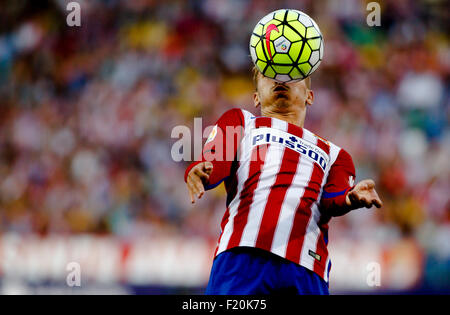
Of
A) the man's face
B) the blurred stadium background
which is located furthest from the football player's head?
the blurred stadium background

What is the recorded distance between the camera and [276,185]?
11.6ft

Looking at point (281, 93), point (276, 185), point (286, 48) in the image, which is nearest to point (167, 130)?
point (281, 93)

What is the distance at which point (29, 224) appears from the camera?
10086 mm

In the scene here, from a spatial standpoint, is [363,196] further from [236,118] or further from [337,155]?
[236,118]

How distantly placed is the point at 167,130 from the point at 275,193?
7.01 m

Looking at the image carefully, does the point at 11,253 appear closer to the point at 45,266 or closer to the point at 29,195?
the point at 45,266

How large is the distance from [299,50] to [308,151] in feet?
1.89

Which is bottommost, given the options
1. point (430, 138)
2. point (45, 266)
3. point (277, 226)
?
point (45, 266)

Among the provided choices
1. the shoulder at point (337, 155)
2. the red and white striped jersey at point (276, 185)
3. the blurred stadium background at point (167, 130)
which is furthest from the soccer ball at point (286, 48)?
the blurred stadium background at point (167, 130)

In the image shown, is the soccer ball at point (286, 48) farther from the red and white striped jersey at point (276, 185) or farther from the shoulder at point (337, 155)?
the shoulder at point (337, 155)

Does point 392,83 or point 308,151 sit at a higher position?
point 392,83
